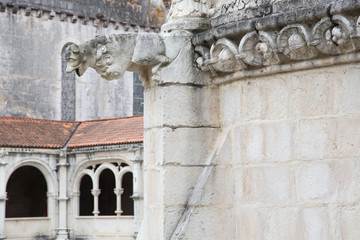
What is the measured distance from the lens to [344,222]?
3.18m

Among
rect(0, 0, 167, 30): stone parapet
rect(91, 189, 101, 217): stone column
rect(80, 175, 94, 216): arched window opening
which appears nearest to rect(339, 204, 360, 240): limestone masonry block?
rect(91, 189, 101, 217): stone column

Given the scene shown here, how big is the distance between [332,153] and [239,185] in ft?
1.81

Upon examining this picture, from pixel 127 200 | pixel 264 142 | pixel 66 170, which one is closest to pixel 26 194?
pixel 66 170

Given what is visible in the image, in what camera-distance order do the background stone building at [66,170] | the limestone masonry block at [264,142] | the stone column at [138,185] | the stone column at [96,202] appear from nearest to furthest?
the limestone masonry block at [264,142] < the stone column at [138,185] < the background stone building at [66,170] < the stone column at [96,202]

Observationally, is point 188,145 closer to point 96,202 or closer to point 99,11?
point 96,202

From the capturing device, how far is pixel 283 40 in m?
3.28

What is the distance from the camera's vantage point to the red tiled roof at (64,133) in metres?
26.5

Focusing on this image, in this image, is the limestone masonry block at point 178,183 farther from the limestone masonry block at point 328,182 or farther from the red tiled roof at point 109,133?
the red tiled roof at point 109,133

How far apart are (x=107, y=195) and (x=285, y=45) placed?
2877 centimetres

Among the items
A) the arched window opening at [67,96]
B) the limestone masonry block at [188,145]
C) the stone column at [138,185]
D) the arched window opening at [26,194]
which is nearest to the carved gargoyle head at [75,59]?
the limestone masonry block at [188,145]

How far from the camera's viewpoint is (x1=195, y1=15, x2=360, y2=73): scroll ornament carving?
10.1 feet

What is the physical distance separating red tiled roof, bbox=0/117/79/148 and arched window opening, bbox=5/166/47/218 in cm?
209

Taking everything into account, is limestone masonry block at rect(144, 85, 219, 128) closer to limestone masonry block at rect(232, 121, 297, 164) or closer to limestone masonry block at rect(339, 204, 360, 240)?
limestone masonry block at rect(232, 121, 297, 164)

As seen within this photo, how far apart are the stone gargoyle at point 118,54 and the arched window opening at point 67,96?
3157cm
